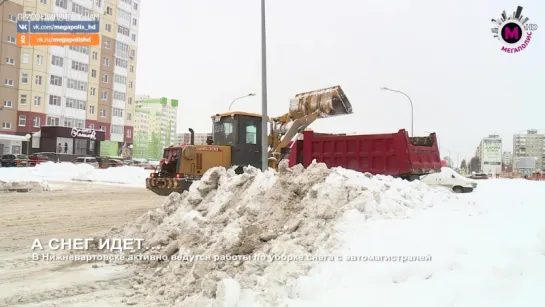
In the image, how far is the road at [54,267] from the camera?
498cm

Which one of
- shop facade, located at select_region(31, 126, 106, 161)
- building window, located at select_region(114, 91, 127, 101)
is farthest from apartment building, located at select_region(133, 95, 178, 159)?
shop facade, located at select_region(31, 126, 106, 161)

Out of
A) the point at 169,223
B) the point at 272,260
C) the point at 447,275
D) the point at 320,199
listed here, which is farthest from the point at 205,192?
the point at 447,275

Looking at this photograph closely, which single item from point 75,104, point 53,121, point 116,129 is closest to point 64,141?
point 53,121

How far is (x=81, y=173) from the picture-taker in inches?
1200

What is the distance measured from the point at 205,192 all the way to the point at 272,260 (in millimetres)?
3851

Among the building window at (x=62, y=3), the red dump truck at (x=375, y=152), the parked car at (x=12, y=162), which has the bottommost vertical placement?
the parked car at (x=12, y=162)

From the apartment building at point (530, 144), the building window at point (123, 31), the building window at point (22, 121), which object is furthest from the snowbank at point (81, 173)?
the apartment building at point (530, 144)

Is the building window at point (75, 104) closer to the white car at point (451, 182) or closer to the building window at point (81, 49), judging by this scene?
the building window at point (81, 49)

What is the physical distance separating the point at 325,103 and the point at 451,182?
471 inches

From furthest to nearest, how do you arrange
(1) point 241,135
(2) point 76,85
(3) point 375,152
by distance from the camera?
(2) point 76,85 < (1) point 241,135 < (3) point 375,152

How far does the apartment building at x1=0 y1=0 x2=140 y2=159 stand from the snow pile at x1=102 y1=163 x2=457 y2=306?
1756 inches

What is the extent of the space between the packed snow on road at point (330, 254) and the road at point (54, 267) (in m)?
0.04

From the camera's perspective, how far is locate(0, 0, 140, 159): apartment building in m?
46.3

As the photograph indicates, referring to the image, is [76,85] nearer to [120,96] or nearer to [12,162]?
[120,96]
